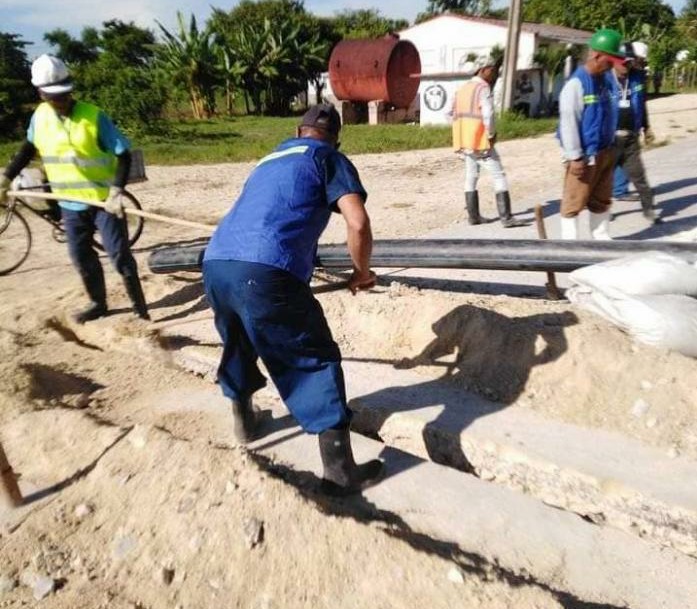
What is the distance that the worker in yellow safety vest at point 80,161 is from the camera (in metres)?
4.02

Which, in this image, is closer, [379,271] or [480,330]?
[480,330]

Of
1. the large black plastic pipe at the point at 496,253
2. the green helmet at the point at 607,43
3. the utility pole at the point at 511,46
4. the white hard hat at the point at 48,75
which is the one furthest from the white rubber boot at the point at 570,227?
the utility pole at the point at 511,46

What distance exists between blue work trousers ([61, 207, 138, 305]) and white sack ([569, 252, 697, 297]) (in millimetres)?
3094

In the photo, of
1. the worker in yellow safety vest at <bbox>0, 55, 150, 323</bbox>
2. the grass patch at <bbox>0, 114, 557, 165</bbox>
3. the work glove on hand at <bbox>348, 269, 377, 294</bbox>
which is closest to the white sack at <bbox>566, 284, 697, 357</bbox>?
the work glove on hand at <bbox>348, 269, 377, 294</bbox>

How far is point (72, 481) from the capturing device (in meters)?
A: 2.64

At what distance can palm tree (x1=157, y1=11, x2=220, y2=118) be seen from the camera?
23703mm

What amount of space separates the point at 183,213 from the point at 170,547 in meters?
6.92

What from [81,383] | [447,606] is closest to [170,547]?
[447,606]

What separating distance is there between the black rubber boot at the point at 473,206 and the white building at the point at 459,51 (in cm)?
1279

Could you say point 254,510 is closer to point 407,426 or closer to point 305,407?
point 305,407

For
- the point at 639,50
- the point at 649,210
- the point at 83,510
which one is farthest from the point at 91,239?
the point at 639,50

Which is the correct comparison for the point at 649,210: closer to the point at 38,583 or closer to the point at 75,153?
the point at 75,153

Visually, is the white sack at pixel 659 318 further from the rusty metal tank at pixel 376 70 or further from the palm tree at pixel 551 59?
the palm tree at pixel 551 59

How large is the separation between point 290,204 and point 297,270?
0.85 ft
